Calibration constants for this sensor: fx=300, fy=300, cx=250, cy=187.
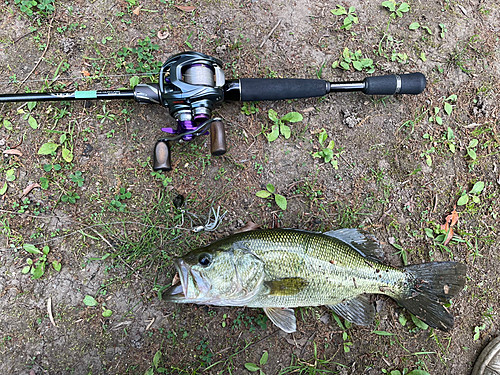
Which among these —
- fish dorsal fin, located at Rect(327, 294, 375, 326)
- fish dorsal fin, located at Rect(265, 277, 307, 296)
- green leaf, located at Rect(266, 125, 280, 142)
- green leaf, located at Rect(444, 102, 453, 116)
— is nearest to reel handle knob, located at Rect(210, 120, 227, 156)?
green leaf, located at Rect(266, 125, 280, 142)

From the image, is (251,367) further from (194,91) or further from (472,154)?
(472,154)

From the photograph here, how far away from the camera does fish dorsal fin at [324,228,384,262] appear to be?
2.97 m

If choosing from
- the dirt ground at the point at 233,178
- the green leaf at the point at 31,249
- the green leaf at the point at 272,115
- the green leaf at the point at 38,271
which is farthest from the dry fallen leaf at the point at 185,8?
the green leaf at the point at 38,271

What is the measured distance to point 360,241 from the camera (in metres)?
2.99

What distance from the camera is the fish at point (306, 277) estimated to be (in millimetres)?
2584

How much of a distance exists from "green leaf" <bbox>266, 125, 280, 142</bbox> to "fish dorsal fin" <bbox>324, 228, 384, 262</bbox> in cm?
119

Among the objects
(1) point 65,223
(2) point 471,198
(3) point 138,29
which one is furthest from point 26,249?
(2) point 471,198

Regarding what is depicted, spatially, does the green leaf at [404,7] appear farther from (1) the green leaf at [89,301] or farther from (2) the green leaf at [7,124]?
(1) the green leaf at [89,301]

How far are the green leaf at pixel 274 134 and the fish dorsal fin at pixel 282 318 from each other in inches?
69.3

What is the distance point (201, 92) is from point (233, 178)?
3.23 feet

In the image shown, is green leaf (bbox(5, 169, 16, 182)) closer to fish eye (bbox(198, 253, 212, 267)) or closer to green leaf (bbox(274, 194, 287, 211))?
fish eye (bbox(198, 253, 212, 267))

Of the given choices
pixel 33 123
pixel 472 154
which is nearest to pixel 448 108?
pixel 472 154

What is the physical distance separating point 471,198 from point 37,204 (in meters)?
4.83

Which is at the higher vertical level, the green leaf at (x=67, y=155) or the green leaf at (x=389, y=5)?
the green leaf at (x=389, y=5)
